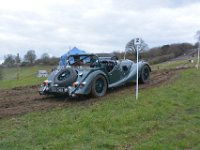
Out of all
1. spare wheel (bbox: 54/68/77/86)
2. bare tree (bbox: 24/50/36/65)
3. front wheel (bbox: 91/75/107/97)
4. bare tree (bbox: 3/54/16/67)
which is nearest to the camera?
spare wheel (bbox: 54/68/77/86)

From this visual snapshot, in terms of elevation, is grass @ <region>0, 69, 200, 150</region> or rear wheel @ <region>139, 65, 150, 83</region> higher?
rear wheel @ <region>139, 65, 150, 83</region>

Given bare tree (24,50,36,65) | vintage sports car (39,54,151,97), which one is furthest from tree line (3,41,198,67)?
vintage sports car (39,54,151,97)

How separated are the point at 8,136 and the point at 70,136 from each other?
1198 millimetres

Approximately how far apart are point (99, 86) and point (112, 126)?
3738 mm

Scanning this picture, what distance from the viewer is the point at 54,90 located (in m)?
11.2

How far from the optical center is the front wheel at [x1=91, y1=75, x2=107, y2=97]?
11.2m

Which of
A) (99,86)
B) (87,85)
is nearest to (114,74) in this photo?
(99,86)

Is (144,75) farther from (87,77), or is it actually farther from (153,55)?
(153,55)

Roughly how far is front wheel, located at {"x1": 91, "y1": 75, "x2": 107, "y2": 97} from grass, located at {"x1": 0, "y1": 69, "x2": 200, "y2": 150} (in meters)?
0.47

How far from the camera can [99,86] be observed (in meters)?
11.5

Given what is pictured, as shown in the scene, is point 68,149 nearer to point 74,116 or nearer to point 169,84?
point 74,116

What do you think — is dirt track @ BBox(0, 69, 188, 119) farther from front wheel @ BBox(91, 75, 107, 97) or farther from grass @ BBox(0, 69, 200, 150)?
grass @ BBox(0, 69, 200, 150)

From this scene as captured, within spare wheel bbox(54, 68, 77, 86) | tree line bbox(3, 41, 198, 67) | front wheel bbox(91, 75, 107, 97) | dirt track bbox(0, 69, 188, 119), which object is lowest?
dirt track bbox(0, 69, 188, 119)

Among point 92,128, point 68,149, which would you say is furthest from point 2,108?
point 68,149
